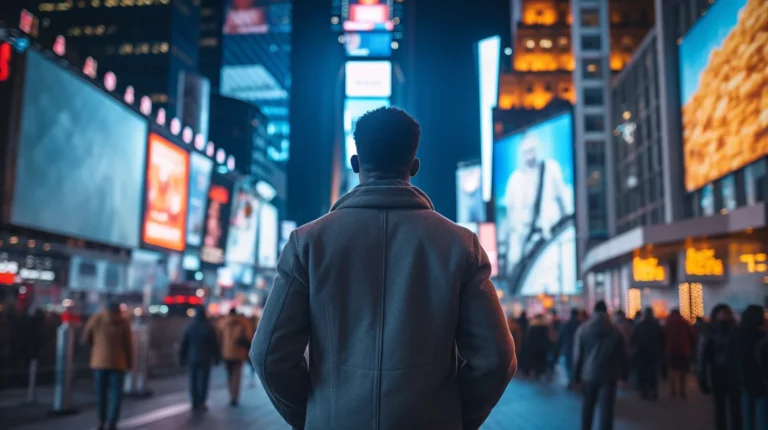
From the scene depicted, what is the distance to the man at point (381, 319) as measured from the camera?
2.13m

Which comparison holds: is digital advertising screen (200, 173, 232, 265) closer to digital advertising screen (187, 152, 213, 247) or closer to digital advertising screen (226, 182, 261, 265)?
digital advertising screen (226, 182, 261, 265)

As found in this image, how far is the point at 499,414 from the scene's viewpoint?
1259cm

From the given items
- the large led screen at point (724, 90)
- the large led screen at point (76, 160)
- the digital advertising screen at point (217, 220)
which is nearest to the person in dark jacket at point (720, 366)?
the large led screen at point (724, 90)

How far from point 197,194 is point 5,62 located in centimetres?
2521

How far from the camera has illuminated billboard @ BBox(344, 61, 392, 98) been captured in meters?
82.3

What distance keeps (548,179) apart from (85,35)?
67.3 m

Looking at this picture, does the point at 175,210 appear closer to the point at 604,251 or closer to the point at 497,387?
the point at 604,251

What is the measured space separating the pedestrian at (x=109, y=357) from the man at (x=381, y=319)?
8039 mm

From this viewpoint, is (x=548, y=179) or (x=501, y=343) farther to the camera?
(x=548, y=179)

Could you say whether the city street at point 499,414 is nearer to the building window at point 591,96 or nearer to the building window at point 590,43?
the building window at point 591,96

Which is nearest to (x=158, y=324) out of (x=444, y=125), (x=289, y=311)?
(x=289, y=311)

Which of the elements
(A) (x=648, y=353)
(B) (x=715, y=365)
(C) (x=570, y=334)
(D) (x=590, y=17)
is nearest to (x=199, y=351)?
(B) (x=715, y=365)

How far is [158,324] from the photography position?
23031 millimetres

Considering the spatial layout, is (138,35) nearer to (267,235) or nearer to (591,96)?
(267,235)
